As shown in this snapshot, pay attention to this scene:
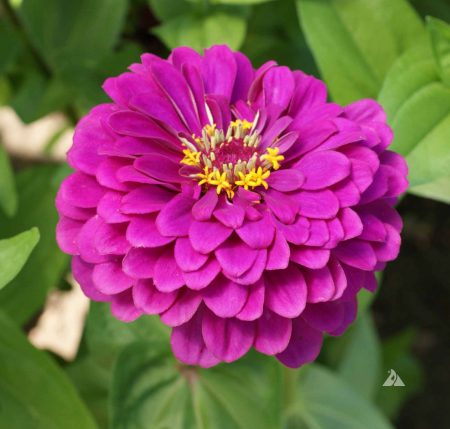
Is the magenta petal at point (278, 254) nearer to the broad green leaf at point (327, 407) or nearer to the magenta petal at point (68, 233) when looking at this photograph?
the magenta petal at point (68, 233)

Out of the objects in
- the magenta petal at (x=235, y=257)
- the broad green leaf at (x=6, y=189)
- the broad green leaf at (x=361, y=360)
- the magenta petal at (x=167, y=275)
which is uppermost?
the magenta petal at (x=235, y=257)

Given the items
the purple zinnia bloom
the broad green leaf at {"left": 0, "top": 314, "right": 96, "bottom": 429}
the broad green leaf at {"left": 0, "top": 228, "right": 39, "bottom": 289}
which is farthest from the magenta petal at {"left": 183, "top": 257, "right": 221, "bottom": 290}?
the broad green leaf at {"left": 0, "top": 314, "right": 96, "bottom": 429}

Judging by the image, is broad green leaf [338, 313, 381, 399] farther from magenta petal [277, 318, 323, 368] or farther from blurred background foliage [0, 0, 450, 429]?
magenta petal [277, 318, 323, 368]

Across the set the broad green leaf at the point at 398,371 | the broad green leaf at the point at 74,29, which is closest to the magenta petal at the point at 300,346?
the broad green leaf at the point at 74,29

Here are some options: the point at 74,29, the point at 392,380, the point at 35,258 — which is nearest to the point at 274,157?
the point at 392,380

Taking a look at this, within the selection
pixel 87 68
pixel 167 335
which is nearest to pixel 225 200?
pixel 167 335
